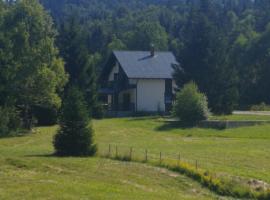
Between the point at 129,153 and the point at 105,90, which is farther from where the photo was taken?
the point at 105,90

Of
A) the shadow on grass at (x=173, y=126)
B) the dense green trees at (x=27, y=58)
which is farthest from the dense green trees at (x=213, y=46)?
the dense green trees at (x=27, y=58)

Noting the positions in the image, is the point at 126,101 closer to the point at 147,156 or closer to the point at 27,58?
the point at 27,58

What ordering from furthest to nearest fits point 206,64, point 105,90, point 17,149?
1. point 105,90
2. point 206,64
3. point 17,149

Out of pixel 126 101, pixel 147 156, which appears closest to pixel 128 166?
pixel 147 156

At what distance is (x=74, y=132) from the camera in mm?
→ 29891

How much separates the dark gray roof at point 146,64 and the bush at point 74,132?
33587mm

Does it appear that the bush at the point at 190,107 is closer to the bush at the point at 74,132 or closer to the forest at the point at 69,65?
the forest at the point at 69,65

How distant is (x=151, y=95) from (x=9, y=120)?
23687 millimetres

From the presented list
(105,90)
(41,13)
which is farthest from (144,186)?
(105,90)

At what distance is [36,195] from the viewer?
18.9m

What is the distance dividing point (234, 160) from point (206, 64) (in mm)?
31669

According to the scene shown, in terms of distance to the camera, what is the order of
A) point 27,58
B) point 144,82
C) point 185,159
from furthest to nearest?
point 144,82, point 27,58, point 185,159

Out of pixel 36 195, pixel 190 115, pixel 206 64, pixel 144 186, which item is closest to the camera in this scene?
pixel 36 195

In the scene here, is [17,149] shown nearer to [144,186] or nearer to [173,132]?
[144,186]
